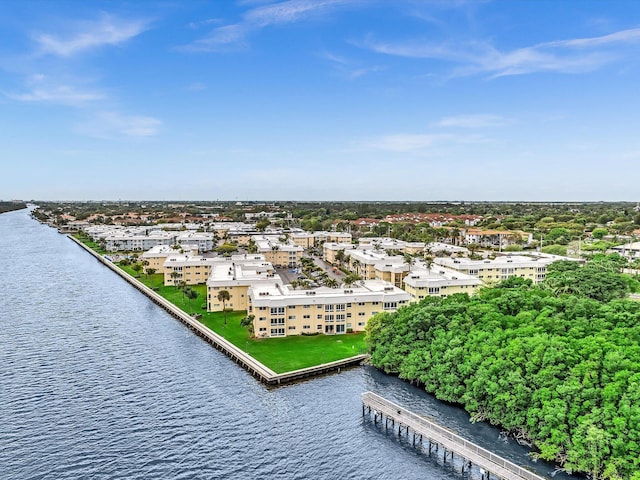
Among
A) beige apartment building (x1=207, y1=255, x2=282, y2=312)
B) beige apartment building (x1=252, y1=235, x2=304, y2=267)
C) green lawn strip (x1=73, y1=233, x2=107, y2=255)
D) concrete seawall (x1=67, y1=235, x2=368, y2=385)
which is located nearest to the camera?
concrete seawall (x1=67, y1=235, x2=368, y2=385)

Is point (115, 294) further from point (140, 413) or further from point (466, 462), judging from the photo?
point (466, 462)

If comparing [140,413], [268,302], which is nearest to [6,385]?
[140,413]

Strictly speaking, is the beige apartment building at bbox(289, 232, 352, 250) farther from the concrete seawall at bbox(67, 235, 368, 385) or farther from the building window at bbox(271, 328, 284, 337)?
the building window at bbox(271, 328, 284, 337)

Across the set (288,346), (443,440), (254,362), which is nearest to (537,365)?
(443,440)

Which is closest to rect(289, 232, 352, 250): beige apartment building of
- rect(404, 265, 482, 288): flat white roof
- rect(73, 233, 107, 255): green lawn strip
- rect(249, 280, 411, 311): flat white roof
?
rect(73, 233, 107, 255): green lawn strip

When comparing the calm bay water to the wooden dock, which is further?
the calm bay water

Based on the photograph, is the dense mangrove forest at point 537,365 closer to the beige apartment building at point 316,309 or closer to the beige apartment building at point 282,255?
the beige apartment building at point 316,309
